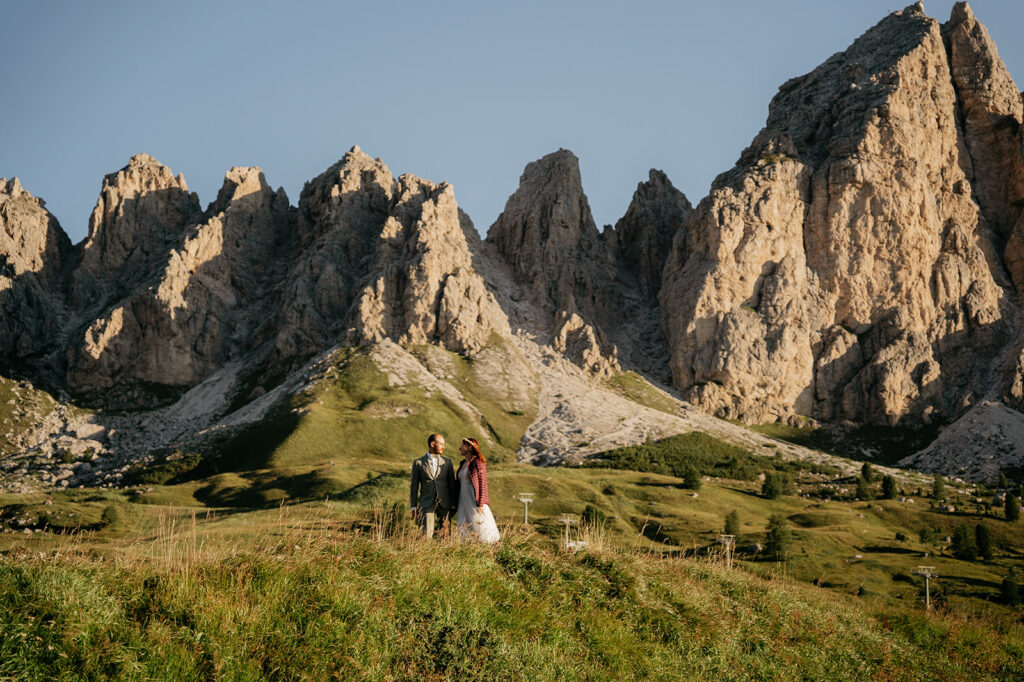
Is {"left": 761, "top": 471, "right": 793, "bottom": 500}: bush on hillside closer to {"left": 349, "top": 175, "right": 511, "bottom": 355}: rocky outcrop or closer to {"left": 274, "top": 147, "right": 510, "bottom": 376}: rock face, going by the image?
{"left": 349, "top": 175, "right": 511, "bottom": 355}: rocky outcrop

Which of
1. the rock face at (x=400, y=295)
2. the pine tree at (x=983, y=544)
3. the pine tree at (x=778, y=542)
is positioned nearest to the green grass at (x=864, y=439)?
the rock face at (x=400, y=295)

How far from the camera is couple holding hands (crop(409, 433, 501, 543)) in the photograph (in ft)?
65.1

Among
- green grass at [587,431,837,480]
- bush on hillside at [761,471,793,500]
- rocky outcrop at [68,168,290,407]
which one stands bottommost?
Result: bush on hillside at [761,471,793,500]

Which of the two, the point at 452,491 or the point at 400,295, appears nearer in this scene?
the point at 452,491

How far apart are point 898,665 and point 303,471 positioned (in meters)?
96.7

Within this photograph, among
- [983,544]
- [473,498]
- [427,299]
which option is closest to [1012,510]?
[983,544]

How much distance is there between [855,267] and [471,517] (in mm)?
187359

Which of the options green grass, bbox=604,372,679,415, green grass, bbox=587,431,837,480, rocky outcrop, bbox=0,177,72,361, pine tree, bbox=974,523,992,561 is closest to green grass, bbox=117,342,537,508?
green grass, bbox=587,431,837,480

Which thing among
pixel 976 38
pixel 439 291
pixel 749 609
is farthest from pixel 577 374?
pixel 749 609

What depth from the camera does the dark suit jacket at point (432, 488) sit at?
797 inches

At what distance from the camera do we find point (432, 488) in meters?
20.3

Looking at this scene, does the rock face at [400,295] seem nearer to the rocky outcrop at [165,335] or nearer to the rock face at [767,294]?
the rock face at [767,294]

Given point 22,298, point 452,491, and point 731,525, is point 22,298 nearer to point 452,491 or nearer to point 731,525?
point 731,525

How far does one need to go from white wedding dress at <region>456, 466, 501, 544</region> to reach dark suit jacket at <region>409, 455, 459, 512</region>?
0.32 metres
